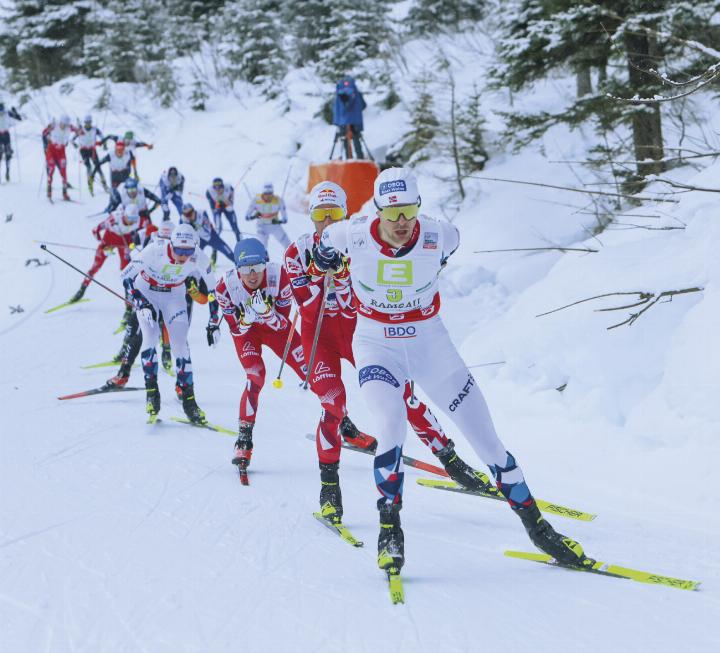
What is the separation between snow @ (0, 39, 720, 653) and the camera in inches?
126

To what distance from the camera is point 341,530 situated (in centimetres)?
439

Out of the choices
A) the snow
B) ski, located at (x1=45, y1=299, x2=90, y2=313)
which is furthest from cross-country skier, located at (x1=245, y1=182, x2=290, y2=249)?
the snow

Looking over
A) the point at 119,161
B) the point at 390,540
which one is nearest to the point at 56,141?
the point at 119,161

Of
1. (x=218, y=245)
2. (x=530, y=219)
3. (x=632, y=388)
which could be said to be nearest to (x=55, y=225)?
(x=218, y=245)

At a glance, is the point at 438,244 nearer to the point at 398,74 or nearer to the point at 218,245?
the point at 218,245

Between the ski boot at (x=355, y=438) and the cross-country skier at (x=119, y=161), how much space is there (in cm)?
1279

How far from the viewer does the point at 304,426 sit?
7.34m

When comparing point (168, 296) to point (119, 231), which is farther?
point (119, 231)

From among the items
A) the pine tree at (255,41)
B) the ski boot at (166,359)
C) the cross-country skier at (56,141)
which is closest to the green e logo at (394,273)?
the ski boot at (166,359)

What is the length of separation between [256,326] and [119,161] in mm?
12736

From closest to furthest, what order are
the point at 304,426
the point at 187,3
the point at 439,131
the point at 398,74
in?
the point at 304,426 < the point at 439,131 < the point at 398,74 < the point at 187,3

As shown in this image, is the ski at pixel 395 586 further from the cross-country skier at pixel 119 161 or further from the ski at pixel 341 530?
A: the cross-country skier at pixel 119 161

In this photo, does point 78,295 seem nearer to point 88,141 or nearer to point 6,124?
point 88,141

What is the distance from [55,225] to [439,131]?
969 centimetres
